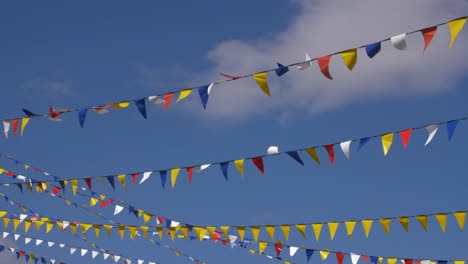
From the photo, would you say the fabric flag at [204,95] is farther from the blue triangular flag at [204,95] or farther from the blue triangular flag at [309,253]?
the blue triangular flag at [309,253]

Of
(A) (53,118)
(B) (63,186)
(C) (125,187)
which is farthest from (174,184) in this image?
(B) (63,186)

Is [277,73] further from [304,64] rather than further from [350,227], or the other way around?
[350,227]

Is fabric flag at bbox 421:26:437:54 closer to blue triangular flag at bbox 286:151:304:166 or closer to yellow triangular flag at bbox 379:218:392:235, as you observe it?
blue triangular flag at bbox 286:151:304:166

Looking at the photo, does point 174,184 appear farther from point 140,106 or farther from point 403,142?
point 403,142

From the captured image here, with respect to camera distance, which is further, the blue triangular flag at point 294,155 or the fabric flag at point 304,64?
the blue triangular flag at point 294,155

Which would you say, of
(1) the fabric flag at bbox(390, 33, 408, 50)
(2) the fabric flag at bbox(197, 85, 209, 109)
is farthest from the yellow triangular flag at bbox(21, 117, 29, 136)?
(1) the fabric flag at bbox(390, 33, 408, 50)

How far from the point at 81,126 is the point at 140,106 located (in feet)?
2.62

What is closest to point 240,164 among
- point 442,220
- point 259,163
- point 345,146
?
point 259,163

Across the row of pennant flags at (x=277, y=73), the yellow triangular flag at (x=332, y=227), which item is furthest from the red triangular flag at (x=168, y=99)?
the yellow triangular flag at (x=332, y=227)

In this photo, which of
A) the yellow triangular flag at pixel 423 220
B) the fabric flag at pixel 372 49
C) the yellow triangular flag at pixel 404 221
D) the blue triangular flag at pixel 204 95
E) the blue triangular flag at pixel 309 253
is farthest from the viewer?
the blue triangular flag at pixel 309 253

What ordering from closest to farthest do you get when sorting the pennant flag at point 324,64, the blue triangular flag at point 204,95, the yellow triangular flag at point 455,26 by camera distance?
the yellow triangular flag at point 455,26
the pennant flag at point 324,64
the blue triangular flag at point 204,95

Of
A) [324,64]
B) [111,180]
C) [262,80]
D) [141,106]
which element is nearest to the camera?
[324,64]

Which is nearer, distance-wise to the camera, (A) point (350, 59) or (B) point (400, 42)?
(B) point (400, 42)

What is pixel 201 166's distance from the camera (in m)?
9.36
